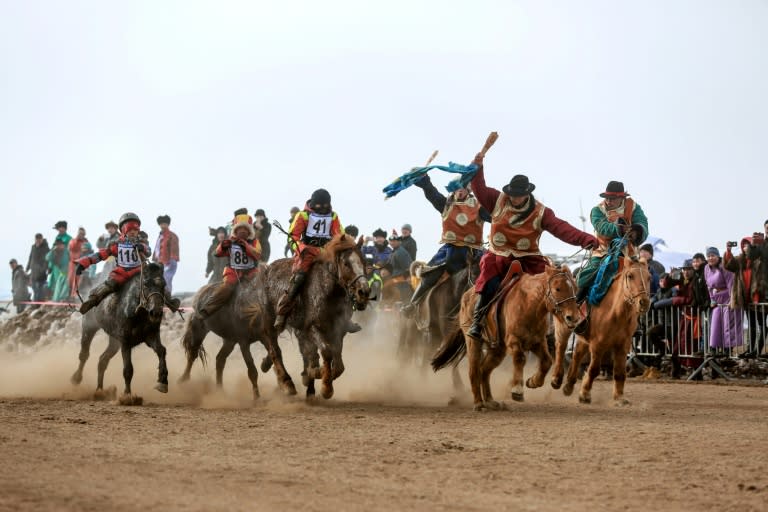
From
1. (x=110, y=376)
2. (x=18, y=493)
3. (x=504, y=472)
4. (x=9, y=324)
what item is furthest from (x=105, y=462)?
(x=9, y=324)

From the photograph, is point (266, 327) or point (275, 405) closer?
point (275, 405)

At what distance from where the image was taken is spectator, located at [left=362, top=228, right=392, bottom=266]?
22922 mm

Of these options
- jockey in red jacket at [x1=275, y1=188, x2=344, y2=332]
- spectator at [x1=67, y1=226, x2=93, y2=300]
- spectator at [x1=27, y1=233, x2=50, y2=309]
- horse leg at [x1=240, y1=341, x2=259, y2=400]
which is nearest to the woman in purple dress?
jockey in red jacket at [x1=275, y1=188, x2=344, y2=332]

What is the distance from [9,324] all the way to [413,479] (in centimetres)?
2513

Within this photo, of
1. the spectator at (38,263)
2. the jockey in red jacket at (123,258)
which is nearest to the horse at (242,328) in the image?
the jockey in red jacket at (123,258)

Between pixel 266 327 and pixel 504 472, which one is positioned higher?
pixel 266 327

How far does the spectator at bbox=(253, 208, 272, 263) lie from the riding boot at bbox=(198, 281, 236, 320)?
23.9 feet

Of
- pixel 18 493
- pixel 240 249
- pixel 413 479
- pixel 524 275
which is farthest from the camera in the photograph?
pixel 240 249

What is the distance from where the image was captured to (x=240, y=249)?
1548 cm

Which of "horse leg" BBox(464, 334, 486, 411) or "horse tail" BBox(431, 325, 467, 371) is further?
"horse tail" BBox(431, 325, 467, 371)

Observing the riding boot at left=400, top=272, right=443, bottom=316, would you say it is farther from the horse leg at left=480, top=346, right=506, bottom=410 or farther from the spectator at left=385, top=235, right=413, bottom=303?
the spectator at left=385, top=235, right=413, bottom=303

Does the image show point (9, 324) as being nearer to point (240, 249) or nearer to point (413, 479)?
point (240, 249)

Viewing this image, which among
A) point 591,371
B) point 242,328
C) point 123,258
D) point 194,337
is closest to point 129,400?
point 123,258

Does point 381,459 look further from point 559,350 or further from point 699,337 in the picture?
point 699,337
